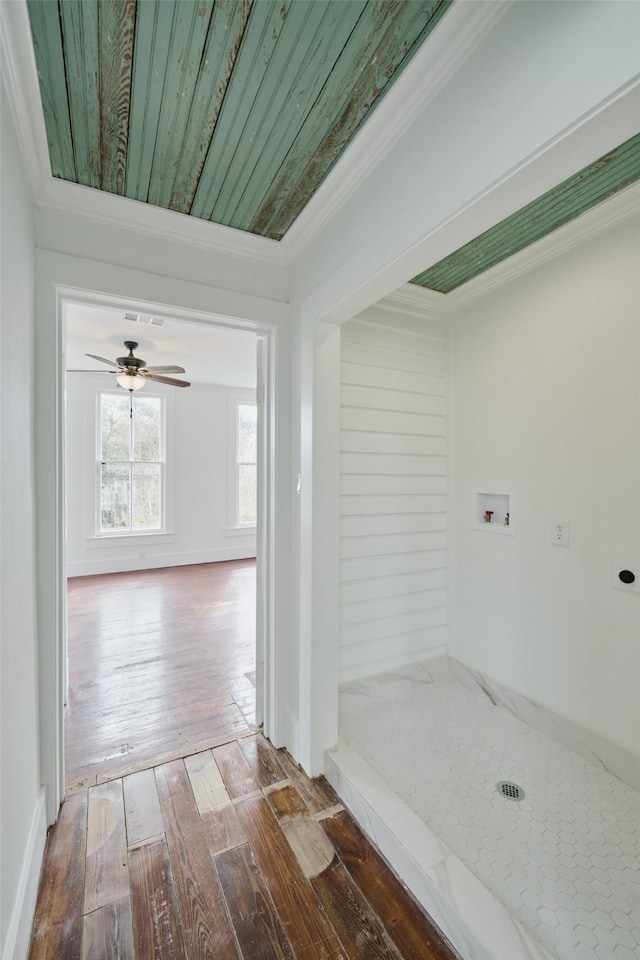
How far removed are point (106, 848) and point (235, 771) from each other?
57 cm

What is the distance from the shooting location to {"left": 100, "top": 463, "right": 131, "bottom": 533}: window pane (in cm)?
576

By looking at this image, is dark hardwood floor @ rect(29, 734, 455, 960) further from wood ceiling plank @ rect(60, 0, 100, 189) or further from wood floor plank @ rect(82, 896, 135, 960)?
wood ceiling plank @ rect(60, 0, 100, 189)

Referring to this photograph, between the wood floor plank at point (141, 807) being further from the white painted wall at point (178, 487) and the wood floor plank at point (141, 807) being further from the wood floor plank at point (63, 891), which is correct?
the white painted wall at point (178, 487)

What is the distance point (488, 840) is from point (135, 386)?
14.9 feet

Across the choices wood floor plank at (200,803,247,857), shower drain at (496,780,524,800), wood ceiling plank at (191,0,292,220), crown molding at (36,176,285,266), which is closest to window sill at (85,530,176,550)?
wood floor plank at (200,803,247,857)

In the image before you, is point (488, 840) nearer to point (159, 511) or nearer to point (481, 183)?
point (481, 183)

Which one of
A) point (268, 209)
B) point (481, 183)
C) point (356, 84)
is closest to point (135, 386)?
point (268, 209)

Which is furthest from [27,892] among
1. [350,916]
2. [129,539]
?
[129,539]

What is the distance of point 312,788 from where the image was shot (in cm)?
185

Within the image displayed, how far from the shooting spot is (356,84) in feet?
3.96

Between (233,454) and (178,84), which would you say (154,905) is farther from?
(233,454)

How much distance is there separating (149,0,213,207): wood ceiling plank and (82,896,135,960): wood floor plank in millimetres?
2595

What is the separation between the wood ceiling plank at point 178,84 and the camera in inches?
40.6

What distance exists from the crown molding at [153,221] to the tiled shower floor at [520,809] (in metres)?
2.43
